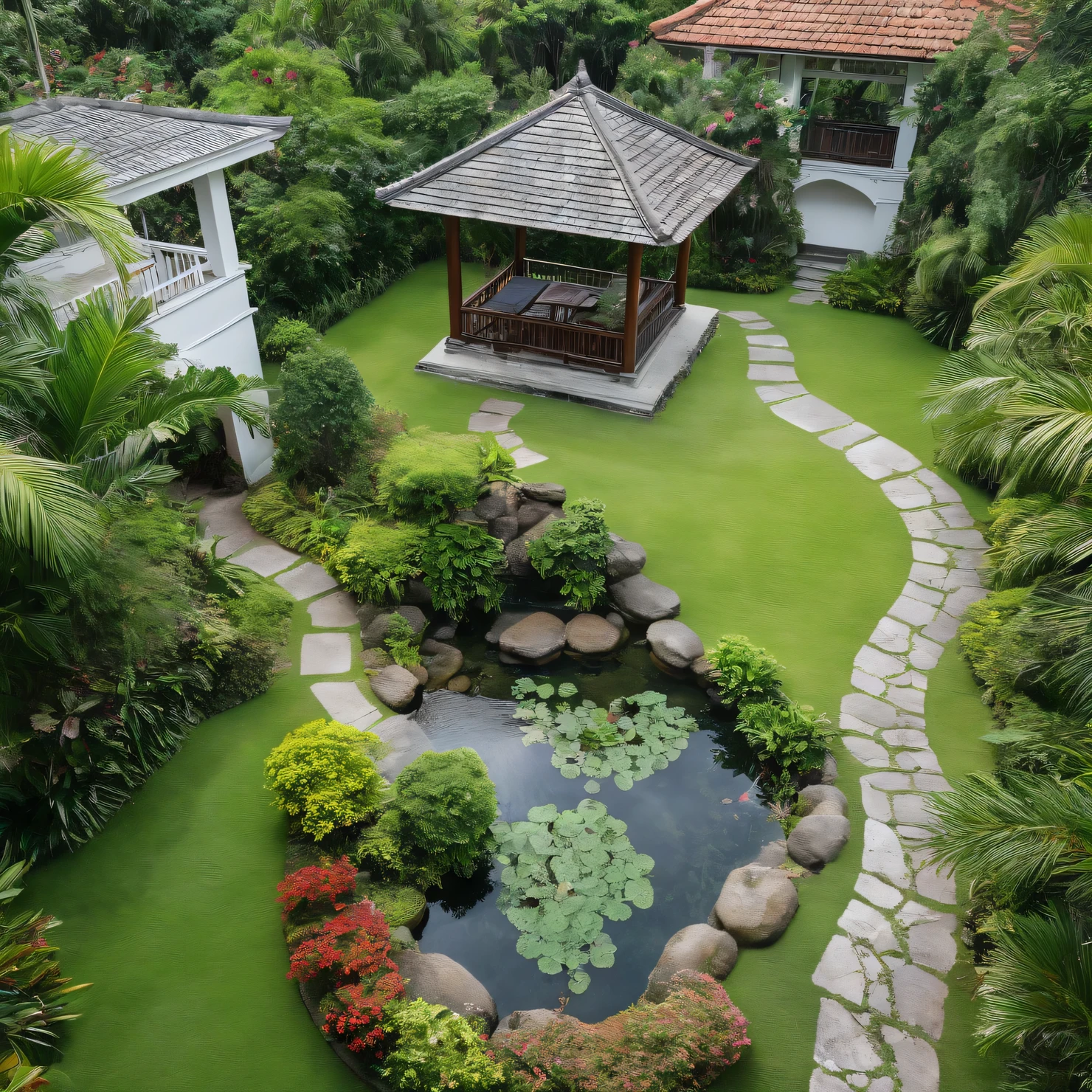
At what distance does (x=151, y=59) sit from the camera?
21578 millimetres

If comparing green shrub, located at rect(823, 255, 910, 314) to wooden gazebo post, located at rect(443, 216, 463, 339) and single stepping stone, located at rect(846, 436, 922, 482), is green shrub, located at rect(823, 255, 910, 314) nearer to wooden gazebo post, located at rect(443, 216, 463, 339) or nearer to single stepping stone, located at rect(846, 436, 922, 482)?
single stepping stone, located at rect(846, 436, 922, 482)

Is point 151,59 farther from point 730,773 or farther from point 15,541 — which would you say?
point 730,773

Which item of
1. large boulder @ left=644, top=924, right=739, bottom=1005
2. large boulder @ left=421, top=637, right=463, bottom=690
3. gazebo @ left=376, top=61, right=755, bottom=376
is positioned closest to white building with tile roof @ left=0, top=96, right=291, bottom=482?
gazebo @ left=376, top=61, right=755, bottom=376

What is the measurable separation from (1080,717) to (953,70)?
40.4ft

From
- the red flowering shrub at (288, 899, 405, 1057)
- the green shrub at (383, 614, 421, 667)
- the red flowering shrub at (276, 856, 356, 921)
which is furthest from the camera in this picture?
the green shrub at (383, 614, 421, 667)

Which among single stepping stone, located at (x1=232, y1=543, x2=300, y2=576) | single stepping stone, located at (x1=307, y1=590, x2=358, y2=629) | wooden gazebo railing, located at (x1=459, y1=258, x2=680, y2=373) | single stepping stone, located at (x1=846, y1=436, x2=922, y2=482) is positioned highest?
wooden gazebo railing, located at (x1=459, y1=258, x2=680, y2=373)

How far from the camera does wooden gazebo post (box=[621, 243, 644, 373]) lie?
12922 millimetres

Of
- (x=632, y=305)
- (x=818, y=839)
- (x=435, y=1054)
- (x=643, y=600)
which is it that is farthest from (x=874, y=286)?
(x=435, y=1054)

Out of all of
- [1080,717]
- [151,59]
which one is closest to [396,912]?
[1080,717]

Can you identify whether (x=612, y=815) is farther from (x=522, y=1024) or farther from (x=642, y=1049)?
(x=642, y=1049)

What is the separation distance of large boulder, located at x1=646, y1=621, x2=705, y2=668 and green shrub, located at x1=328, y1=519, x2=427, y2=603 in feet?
8.69

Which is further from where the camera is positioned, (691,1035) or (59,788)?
(59,788)

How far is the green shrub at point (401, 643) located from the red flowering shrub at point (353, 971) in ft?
10.2

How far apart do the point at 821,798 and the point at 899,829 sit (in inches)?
25.9
